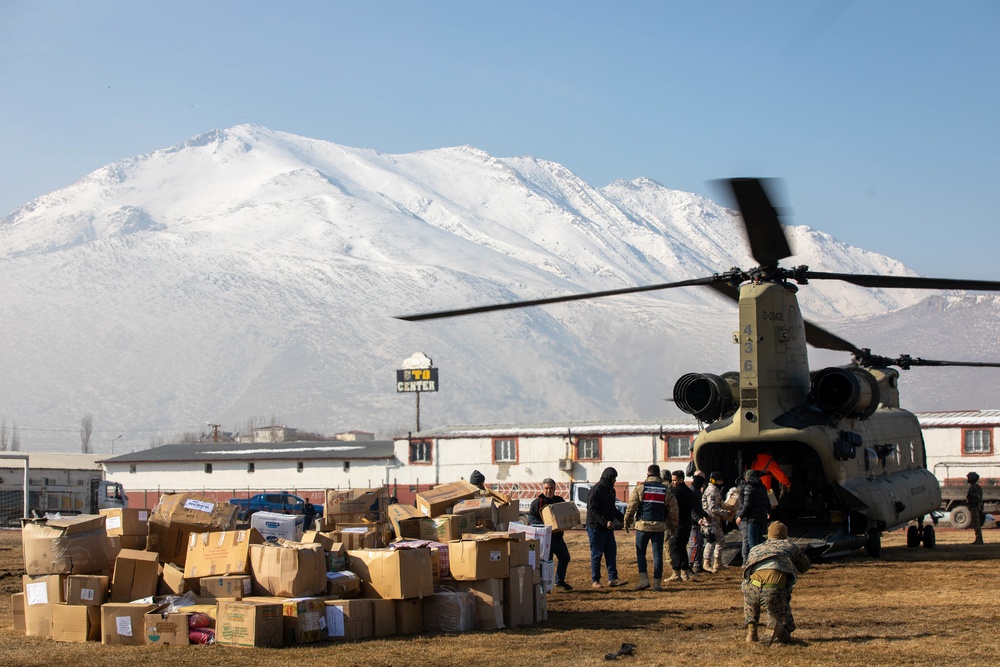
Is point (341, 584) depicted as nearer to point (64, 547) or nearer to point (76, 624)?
point (76, 624)

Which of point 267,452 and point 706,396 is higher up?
point 706,396

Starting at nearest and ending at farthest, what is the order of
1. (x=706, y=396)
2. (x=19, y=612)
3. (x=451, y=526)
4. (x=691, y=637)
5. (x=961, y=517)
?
(x=691, y=637) < (x=19, y=612) < (x=451, y=526) < (x=706, y=396) < (x=961, y=517)

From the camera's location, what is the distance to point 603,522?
17141mm

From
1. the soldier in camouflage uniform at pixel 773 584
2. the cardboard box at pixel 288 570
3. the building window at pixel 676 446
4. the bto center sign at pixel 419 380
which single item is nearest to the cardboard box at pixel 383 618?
the cardboard box at pixel 288 570

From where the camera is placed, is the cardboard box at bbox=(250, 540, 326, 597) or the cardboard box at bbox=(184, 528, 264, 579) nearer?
the cardboard box at bbox=(250, 540, 326, 597)

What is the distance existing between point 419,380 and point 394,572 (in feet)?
248

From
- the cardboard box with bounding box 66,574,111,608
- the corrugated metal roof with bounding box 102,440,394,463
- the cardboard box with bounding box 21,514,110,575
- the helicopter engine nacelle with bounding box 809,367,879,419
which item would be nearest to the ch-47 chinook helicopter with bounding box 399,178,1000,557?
the helicopter engine nacelle with bounding box 809,367,879,419

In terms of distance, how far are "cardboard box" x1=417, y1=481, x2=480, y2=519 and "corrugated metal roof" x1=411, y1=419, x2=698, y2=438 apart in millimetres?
36715

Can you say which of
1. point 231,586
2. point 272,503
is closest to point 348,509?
point 231,586

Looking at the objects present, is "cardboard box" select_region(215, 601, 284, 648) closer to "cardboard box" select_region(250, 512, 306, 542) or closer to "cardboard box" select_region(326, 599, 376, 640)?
"cardboard box" select_region(326, 599, 376, 640)

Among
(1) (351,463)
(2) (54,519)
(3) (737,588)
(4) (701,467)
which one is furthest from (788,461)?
(1) (351,463)

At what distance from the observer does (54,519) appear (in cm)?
1313

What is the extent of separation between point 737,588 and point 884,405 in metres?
9.47

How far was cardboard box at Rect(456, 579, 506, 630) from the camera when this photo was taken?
12852 millimetres
